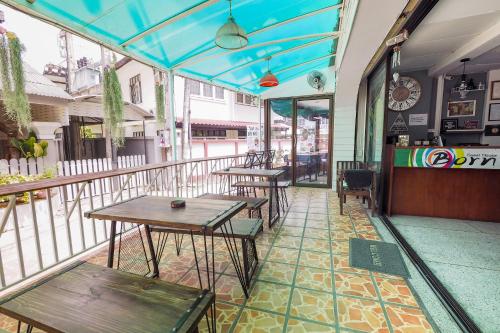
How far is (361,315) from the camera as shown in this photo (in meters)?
1.69

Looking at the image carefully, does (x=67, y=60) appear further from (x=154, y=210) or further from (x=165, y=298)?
(x=165, y=298)

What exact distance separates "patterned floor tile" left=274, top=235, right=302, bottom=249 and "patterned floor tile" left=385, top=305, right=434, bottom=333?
116 cm

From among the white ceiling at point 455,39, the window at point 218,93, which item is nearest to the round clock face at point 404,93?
the white ceiling at point 455,39

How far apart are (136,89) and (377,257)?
10610 mm

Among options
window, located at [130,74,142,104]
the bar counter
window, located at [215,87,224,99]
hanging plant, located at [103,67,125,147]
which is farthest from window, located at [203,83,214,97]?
the bar counter

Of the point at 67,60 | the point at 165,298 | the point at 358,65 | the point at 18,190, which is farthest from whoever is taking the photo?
the point at 67,60

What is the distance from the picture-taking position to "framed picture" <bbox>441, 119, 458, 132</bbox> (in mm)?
5043

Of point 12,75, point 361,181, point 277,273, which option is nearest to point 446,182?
point 361,181

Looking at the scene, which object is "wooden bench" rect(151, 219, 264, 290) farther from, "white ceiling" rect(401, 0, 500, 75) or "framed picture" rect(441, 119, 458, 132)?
"framed picture" rect(441, 119, 458, 132)

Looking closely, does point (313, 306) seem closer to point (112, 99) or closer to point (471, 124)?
point (112, 99)

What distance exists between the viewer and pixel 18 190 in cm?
180

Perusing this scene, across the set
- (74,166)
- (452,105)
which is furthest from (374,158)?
(74,166)

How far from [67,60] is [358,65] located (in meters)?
9.32

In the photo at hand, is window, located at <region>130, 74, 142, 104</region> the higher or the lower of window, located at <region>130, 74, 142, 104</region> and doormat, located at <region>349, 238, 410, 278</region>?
the higher
